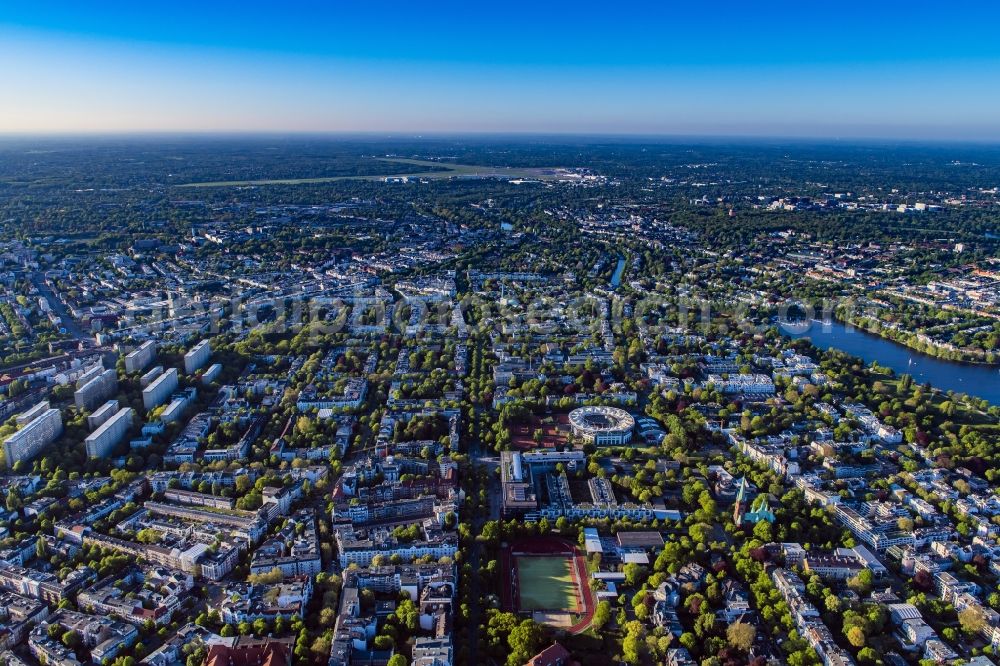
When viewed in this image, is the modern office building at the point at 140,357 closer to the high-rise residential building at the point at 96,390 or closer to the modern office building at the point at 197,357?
the high-rise residential building at the point at 96,390

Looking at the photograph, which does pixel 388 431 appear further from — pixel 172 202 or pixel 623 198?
pixel 623 198

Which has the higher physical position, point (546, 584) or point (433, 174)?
point (433, 174)

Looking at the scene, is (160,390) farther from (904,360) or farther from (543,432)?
(904,360)

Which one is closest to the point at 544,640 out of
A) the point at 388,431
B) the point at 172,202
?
the point at 388,431

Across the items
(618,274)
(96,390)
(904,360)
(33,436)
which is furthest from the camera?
(618,274)

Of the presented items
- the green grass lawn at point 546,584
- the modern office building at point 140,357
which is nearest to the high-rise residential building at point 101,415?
the modern office building at point 140,357

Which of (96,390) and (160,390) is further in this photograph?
(160,390)

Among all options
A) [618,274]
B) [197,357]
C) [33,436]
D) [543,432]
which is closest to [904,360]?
[543,432]
